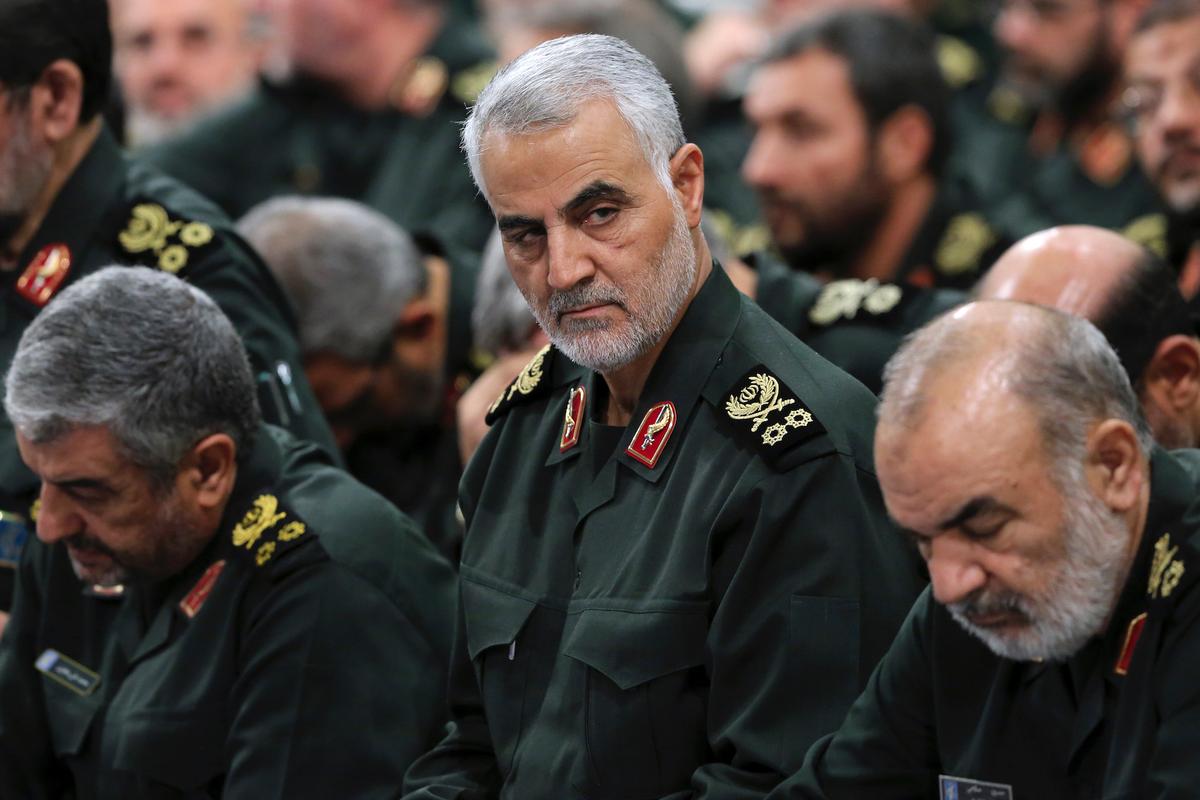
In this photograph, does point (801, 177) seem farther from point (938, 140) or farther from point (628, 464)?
point (628, 464)

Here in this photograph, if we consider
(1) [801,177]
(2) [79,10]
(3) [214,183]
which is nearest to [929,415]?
(2) [79,10]

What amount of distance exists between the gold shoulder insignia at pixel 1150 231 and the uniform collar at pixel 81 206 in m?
2.57

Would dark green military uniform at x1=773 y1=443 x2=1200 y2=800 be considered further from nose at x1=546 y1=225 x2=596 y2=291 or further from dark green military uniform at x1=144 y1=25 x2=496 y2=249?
dark green military uniform at x1=144 y1=25 x2=496 y2=249

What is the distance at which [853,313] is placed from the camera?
4.03 m

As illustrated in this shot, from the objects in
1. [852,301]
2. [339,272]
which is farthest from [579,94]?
[339,272]

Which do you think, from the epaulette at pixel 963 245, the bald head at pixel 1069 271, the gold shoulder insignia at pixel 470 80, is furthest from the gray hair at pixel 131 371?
the gold shoulder insignia at pixel 470 80

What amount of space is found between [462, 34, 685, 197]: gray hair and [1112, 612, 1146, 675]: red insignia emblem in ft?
3.04

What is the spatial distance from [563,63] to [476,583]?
825 mm

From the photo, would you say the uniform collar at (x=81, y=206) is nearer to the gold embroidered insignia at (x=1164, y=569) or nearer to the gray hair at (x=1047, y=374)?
the gray hair at (x=1047, y=374)

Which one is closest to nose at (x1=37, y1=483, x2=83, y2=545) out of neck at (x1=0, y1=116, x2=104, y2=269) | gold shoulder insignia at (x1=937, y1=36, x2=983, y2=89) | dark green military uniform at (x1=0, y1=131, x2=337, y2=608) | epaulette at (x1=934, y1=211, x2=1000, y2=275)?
dark green military uniform at (x1=0, y1=131, x2=337, y2=608)

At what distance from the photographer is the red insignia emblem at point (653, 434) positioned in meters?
2.94

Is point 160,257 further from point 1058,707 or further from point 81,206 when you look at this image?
point 1058,707

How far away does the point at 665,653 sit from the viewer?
279 cm

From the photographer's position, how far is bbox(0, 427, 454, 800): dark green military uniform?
131 inches
